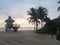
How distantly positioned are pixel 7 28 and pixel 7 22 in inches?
84.3

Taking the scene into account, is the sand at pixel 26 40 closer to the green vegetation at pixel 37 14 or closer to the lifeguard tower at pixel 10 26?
the lifeguard tower at pixel 10 26

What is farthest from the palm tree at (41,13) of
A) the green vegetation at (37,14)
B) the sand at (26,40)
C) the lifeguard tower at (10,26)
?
the sand at (26,40)

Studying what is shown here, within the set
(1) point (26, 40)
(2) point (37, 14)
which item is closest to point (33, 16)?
(2) point (37, 14)

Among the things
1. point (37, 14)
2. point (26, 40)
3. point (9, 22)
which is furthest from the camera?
point (37, 14)

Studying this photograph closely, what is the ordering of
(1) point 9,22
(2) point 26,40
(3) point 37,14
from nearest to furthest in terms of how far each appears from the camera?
(2) point 26,40 → (1) point 9,22 → (3) point 37,14

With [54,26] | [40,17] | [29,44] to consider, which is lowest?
[29,44]

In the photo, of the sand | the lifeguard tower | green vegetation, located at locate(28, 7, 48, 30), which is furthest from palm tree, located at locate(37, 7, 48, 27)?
the sand

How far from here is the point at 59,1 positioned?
44.4m

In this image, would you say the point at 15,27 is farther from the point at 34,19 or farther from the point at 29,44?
the point at 29,44

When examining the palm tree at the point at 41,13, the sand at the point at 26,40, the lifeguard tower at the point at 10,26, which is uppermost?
the palm tree at the point at 41,13

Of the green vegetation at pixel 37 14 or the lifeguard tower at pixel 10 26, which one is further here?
the green vegetation at pixel 37 14

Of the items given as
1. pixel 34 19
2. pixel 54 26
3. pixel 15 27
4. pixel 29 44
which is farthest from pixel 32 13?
pixel 29 44

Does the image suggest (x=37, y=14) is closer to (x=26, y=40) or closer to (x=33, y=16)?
(x=33, y=16)

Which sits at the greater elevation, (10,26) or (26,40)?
(10,26)
